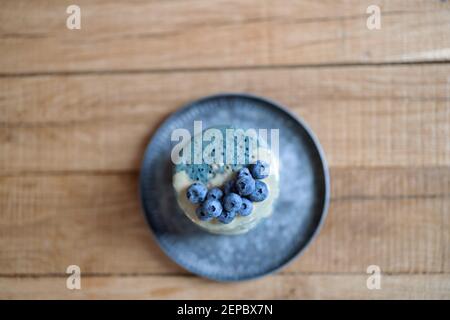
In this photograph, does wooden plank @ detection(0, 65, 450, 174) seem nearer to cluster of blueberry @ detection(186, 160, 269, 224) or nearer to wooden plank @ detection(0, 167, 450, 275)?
wooden plank @ detection(0, 167, 450, 275)

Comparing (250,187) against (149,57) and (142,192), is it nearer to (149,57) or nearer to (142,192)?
(142,192)

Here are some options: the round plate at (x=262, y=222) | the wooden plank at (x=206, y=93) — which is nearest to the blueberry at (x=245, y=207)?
the round plate at (x=262, y=222)

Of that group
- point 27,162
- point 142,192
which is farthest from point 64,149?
point 142,192

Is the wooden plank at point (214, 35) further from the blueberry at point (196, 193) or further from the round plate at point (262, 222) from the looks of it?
the blueberry at point (196, 193)

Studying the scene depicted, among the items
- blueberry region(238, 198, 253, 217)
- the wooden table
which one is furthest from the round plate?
blueberry region(238, 198, 253, 217)

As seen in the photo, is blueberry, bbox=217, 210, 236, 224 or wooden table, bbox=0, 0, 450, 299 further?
wooden table, bbox=0, 0, 450, 299

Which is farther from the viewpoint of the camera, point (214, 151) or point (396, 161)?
point (396, 161)
